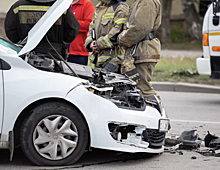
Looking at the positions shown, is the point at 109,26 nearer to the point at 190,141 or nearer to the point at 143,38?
the point at 143,38

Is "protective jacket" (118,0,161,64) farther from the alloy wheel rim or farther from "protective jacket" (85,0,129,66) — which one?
the alloy wheel rim

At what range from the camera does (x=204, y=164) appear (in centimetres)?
435

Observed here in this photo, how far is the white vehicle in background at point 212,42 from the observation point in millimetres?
8180

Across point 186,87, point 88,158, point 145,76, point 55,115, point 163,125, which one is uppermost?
point 145,76

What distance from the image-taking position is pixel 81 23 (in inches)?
265

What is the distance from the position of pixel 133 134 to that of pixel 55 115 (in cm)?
77

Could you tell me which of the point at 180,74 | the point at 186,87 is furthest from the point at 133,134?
the point at 180,74

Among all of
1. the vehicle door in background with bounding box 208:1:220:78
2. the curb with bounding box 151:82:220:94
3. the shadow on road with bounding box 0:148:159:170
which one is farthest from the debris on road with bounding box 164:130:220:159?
the curb with bounding box 151:82:220:94

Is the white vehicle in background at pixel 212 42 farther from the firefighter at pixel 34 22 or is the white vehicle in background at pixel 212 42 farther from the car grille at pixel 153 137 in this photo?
the car grille at pixel 153 137

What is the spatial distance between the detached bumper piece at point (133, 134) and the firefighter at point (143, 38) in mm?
1215

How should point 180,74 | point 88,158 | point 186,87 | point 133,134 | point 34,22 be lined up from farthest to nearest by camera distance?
point 180,74 < point 186,87 < point 34,22 < point 88,158 < point 133,134

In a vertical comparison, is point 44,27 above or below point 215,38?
below

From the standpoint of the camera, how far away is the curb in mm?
9867

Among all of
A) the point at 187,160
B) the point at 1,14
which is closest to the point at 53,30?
the point at 187,160
